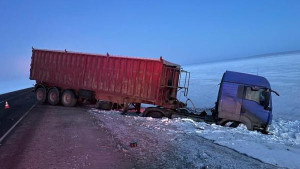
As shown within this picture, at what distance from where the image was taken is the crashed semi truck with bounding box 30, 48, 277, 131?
412 inches

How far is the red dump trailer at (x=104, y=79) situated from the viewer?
12516mm

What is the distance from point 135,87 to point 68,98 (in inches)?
174

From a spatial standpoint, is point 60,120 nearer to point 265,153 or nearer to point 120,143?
point 120,143

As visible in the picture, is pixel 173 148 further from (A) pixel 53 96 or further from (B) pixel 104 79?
(A) pixel 53 96

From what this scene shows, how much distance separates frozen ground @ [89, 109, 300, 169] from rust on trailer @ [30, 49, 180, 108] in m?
2.13

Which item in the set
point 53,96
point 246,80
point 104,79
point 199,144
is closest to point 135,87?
point 104,79

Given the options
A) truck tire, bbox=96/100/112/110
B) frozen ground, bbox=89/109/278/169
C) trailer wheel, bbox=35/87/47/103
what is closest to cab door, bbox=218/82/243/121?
frozen ground, bbox=89/109/278/169

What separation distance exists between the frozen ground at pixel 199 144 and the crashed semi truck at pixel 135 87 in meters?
0.89

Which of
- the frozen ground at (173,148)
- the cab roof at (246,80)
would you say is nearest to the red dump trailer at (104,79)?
the cab roof at (246,80)

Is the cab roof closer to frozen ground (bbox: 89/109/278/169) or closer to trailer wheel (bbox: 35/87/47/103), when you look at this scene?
frozen ground (bbox: 89/109/278/169)

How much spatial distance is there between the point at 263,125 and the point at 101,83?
817 centimetres

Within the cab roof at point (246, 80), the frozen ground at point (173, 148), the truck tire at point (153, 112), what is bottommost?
the frozen ground at point (173, 148)

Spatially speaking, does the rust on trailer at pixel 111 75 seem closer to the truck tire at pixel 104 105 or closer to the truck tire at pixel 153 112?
the truck tire at pixel 104 105

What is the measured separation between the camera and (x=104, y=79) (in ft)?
45.8
